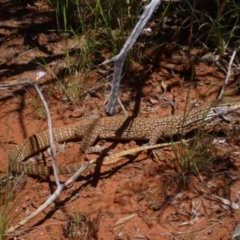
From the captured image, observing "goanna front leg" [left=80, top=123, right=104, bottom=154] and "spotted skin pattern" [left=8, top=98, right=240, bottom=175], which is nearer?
"spotted skin pattern" [left=8, top=98, right=240, bottom=175]

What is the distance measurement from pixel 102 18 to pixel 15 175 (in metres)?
2.83

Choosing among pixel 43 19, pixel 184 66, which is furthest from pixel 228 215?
pixel 43 19

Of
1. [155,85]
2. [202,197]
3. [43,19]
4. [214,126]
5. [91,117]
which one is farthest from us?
[43,19]

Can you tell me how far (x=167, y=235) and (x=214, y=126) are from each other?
1.76m

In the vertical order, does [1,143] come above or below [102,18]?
below

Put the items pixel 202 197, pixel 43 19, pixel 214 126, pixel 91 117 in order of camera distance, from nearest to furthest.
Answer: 1. pixel 202 197
2. pixel 214 126
3. pixel 91 117
4. pixel 43 19

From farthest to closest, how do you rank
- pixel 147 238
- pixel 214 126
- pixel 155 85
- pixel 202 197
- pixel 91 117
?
pixel 155 85, pixel 91 117, pixel 214 126, pixel 202 197, pixel 147 238

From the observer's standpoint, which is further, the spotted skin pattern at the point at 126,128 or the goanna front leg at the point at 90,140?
the goanna front leg at the point at 90,140

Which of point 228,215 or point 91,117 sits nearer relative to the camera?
point 228,215

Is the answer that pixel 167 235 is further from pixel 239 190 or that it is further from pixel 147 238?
pixel 239 190

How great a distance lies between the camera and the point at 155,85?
7.48 meters

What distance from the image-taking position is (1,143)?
21.7ft

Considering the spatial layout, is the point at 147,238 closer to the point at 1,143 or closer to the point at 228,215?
the point at 228,215

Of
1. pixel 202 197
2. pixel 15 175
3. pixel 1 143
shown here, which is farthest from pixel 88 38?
pixel 202 197
